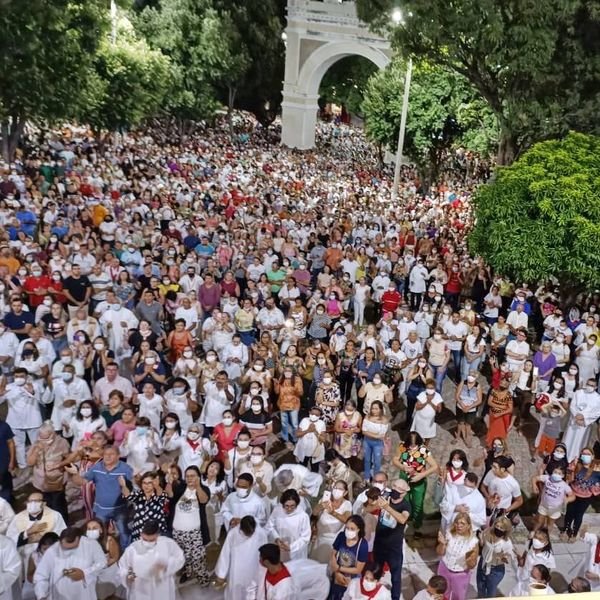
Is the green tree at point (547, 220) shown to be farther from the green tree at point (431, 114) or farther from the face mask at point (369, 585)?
the green tree at point (431, 114)

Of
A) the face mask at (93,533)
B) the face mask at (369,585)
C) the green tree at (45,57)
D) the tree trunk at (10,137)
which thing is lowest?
the face mask at (369,585)

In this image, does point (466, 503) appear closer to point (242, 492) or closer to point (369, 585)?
point (369, 585)

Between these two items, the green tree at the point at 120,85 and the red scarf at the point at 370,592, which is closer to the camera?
the red scarf at the point at 370,592

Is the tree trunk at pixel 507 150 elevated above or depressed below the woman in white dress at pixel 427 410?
above

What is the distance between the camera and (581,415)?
28.2ft

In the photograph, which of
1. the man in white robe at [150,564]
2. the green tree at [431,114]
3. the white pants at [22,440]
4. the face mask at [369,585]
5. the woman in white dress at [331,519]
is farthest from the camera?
the green tree at [431,114]

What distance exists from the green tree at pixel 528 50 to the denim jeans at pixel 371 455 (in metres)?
10.7

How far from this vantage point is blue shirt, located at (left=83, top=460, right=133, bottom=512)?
6523 mm

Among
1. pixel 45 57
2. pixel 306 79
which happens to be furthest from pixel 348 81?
pixel 45 57

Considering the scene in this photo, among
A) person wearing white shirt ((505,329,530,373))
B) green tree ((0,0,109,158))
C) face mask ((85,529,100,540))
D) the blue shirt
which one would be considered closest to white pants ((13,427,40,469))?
the blue shirt

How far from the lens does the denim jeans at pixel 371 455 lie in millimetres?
8031

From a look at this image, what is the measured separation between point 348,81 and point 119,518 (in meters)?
43.3

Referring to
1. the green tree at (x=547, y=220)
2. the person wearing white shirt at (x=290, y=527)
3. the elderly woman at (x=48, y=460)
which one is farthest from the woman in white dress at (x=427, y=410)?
the green tree at (x=547, y=220)

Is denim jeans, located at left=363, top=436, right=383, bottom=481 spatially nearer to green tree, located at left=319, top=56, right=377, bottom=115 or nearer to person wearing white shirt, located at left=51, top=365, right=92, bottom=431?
person wearing white shirt, located at left=51, top=365, right=92, bottom=431
